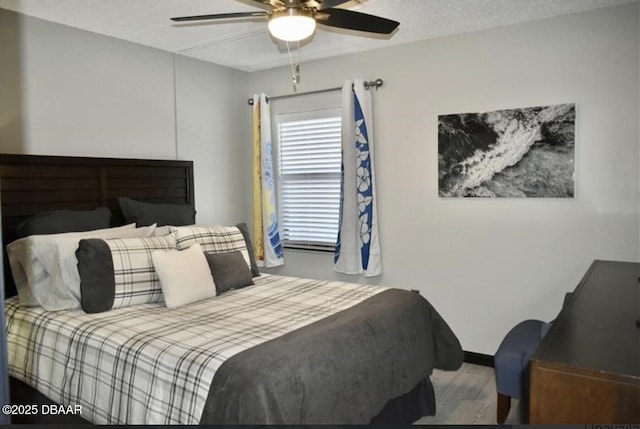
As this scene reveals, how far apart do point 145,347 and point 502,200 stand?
2513 millimetres

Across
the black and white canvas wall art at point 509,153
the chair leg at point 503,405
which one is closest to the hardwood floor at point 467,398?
the chair leg at point 503,405

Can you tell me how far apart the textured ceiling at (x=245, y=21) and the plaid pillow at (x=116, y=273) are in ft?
4.48

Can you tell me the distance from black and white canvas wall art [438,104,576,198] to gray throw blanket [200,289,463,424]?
112 centimetres

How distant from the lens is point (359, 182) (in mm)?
3789

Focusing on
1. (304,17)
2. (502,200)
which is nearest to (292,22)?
(304,17)

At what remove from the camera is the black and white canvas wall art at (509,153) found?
10.1 feet

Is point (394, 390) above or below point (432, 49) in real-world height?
below

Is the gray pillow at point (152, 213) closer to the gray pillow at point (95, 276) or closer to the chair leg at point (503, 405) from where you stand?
the gray pillow at point (95, 276)

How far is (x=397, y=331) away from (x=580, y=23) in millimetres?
2297

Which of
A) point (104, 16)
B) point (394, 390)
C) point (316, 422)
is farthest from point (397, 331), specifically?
point (104, 16)

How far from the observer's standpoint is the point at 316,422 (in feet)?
5.97

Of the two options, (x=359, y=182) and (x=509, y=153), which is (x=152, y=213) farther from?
(x=509, y=153)

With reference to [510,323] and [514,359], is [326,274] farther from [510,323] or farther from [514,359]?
[514,359]

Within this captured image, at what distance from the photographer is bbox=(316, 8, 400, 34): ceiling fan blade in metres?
2.24
